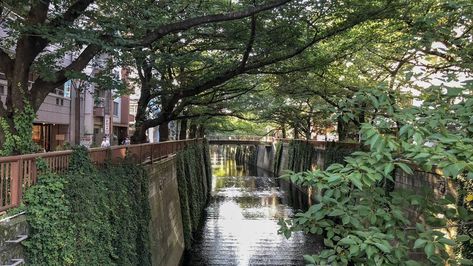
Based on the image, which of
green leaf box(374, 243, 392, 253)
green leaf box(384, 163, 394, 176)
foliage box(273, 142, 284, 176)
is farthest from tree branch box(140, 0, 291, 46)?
foliage box(273, 142, 284, 176)

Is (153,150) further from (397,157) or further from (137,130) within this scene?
(397,157)

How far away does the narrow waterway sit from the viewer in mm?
21078

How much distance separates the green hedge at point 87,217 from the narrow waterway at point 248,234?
190 inches

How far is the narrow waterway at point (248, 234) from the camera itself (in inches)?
830

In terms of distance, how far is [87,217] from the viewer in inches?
309

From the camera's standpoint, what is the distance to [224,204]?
37.6m

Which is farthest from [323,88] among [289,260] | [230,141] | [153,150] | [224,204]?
[230,141]

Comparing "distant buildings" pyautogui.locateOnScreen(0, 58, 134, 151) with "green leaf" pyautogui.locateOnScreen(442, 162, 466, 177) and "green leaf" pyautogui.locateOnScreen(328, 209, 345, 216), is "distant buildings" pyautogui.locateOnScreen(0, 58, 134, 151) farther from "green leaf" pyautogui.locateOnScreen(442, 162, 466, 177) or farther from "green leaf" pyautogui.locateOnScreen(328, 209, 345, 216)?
"green leaf" pyautogui.locateOnScreen(442, 162, 466, 177)

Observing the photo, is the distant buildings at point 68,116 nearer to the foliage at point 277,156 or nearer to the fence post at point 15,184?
the fence post at point 15,184

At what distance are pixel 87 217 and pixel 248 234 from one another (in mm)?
19081

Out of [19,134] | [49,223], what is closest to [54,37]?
[19,134]

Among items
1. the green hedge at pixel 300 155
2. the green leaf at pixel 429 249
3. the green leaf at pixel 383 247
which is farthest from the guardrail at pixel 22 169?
the green hedge at pixel 300 155

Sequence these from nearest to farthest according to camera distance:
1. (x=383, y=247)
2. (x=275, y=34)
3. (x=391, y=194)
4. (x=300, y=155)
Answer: (x=383, y=247), (x=391, y=194), (x=275, y=34), (x=300, y=155)

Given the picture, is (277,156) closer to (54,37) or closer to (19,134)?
(19,134)
